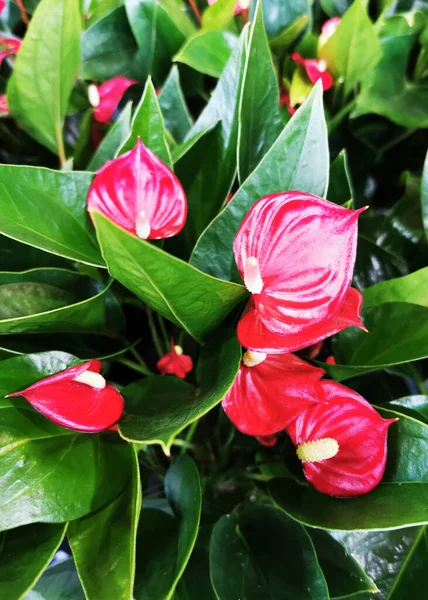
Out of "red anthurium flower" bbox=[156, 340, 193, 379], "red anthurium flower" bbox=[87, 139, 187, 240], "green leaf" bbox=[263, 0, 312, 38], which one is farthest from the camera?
"green leaf" bbox=[263, 0, 312, 38]

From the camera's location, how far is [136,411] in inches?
18.8

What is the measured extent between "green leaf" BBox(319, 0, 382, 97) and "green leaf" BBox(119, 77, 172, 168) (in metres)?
0.33

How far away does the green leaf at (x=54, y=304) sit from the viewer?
470 millimetres

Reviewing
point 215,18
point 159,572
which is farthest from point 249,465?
point 215,18

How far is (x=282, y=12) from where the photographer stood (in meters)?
0.78

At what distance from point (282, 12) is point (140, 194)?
0.50 metres

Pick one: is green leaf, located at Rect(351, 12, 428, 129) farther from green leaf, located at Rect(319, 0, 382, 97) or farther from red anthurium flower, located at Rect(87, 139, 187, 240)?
red anthurium flower, located at Rect(87, 139, 187, 240)

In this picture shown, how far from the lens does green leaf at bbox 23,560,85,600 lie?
538 millimetres

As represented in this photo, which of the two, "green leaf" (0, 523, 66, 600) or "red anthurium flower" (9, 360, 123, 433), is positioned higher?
"red anthurium flower" (9, 360, 123, 433)

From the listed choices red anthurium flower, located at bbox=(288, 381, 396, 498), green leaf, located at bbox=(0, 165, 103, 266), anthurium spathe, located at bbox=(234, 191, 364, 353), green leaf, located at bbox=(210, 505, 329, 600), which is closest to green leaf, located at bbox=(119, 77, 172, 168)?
green leaf, located at bbox=(0, 165, 103, 266)

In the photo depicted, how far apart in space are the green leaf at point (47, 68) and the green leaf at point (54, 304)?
236 mm

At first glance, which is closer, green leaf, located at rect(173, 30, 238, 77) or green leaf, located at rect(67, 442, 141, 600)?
green leaf, located at rect(67, 442, 141, 600)

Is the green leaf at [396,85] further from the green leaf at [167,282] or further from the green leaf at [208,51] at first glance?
the green leaf at [167,282]

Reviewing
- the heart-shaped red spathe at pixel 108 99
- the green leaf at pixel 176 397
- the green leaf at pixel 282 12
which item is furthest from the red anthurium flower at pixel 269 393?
the green leaf at pixel 282 12
